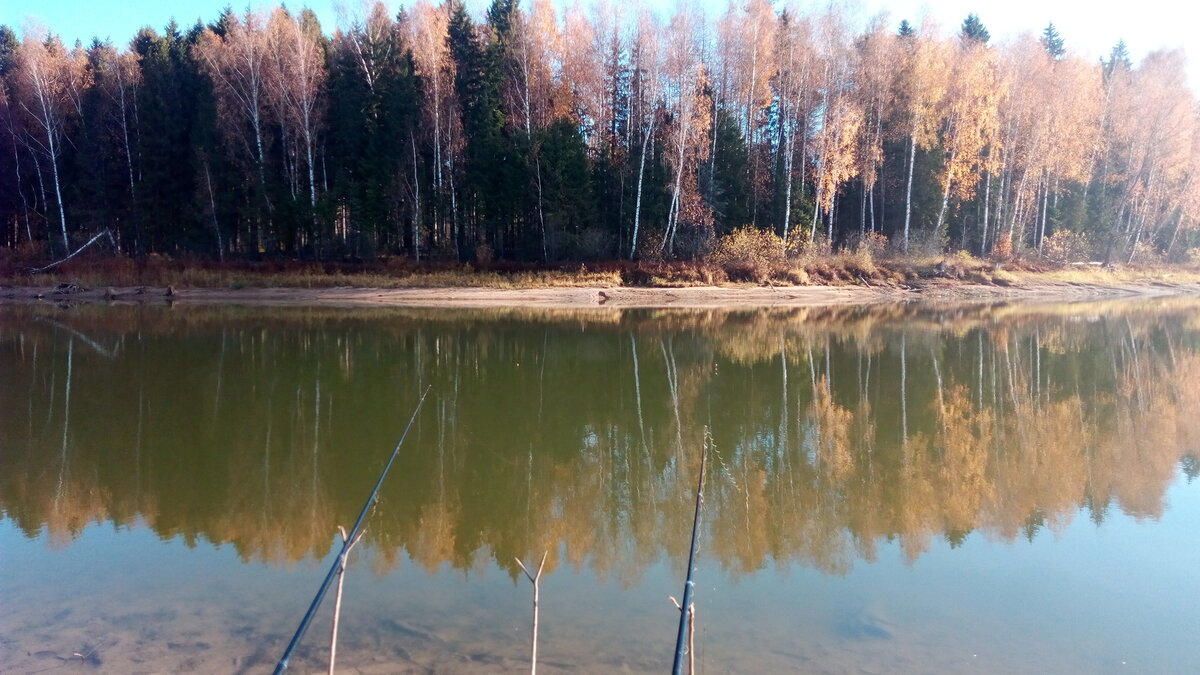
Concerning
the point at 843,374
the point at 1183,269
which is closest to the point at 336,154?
the point at 843,374

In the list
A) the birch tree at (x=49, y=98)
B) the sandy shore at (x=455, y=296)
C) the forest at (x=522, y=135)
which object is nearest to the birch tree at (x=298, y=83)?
the forest at (x=522, y=135)

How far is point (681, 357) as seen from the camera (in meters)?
16.1

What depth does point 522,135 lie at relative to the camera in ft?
100

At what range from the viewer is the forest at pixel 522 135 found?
30.8 metres

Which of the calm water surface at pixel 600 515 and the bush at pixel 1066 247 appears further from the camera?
the bush at pixel 1066 247

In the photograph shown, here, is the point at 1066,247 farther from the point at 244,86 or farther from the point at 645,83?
the point at 244,86

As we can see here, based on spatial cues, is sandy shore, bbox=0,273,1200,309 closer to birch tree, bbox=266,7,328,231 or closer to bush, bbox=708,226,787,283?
bush, bbox=708,226,787,283

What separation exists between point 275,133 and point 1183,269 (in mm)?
47854

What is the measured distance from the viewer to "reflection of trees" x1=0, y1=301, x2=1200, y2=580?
21.0 ft

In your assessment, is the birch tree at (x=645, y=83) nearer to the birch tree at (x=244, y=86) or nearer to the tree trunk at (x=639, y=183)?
the tree trunk at (x=639, y=183)

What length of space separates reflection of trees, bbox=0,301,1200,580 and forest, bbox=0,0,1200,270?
14215 mm

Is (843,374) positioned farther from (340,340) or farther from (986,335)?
(340,340)

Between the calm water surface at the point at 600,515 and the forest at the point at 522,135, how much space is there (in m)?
17.9

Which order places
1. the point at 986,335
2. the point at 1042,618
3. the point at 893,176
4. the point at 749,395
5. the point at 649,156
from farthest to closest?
the point at 893,176
the point at 649,156
the point at 986,335
the point at 749,395
the point at 1042,618
